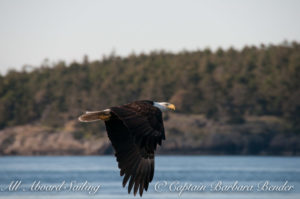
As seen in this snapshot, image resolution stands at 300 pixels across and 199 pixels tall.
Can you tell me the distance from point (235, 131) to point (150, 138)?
66422mm

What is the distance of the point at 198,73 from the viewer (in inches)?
3661

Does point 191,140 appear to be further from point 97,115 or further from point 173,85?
point 97,115

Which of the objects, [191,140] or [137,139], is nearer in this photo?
[137,139]

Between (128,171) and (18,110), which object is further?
(18,110)

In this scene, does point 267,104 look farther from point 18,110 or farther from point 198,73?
point 18,110

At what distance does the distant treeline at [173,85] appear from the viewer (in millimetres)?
83250

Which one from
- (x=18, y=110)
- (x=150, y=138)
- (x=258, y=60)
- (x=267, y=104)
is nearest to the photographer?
(x=150, y=138)

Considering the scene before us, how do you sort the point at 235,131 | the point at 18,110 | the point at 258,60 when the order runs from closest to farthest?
the point at 235,131 → the point at 18,110 → the point at 258,60

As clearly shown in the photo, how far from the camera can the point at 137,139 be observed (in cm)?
1069

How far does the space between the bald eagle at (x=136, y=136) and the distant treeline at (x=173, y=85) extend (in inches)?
2653

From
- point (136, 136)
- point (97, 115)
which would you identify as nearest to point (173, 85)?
point (97, 115)

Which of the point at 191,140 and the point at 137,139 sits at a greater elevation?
the point at 137,139

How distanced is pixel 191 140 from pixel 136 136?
66.4m

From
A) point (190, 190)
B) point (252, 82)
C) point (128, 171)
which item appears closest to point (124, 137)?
point (128, 171)
